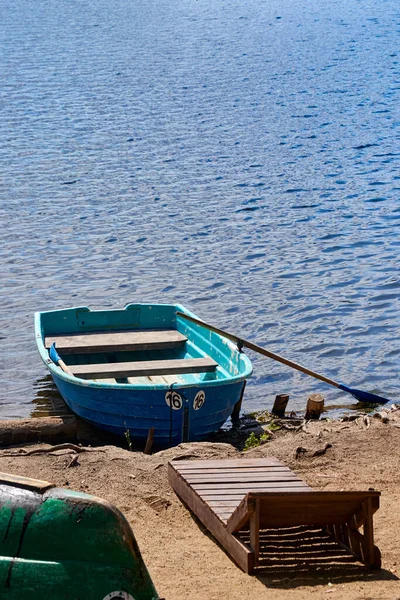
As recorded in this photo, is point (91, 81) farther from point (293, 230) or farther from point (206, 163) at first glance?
point (293, 230)

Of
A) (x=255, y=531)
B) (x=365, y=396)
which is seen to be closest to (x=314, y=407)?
(x=365, y=396)

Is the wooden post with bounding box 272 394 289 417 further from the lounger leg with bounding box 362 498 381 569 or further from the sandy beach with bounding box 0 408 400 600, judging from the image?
the lounger leg with bounding box 362 498 381 569

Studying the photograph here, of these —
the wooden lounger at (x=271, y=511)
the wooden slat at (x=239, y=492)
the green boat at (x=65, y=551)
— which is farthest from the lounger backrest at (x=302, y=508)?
the green boat at (x=65, y=551)

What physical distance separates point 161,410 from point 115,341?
235 cm

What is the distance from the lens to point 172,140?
26.7 m

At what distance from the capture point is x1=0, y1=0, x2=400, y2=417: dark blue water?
44.4 feet

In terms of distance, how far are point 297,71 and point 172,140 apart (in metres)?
15.9

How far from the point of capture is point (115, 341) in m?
11.5

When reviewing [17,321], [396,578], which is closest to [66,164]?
[17,321]

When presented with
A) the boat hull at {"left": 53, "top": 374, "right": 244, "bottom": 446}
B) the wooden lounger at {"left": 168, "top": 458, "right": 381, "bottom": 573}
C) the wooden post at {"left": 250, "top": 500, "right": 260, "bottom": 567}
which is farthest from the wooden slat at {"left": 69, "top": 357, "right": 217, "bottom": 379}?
the wooden post at {"left": 250, "top": 500, "right": 260, "bottom": 567}

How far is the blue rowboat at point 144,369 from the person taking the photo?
9328 millimetres

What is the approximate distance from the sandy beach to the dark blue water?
2.63 m

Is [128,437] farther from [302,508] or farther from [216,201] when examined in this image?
[216,201]

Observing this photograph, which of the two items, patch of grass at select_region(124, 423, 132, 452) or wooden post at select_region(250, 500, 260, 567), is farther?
patch of grass at select_region(124, 423, 132, 452)
